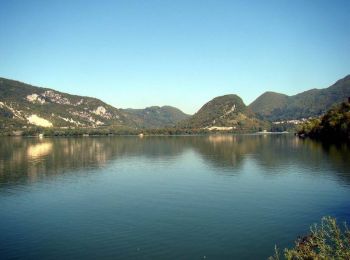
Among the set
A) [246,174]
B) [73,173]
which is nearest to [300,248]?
[246,174]

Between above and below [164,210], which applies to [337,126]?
above

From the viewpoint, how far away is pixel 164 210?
53875 millimetres

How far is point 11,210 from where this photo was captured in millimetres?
54969

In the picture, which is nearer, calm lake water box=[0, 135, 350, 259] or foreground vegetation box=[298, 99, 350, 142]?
calm lake water box=[0, 135, 350, 259]

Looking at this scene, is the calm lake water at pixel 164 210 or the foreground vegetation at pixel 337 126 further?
the foreground vegetation at pixel 337 126

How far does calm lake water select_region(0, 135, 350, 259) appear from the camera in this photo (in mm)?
38906

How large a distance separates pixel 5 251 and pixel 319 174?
71.0 m

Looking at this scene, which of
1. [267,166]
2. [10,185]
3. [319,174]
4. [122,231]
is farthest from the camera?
[267,166]

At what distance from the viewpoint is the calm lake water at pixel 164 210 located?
38.9 m

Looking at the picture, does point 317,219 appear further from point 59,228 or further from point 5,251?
point 5,251

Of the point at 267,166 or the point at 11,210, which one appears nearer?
the point at 11,210

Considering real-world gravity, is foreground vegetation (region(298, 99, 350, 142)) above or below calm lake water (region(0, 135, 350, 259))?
above

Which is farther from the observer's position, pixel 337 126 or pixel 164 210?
pixel 337 126

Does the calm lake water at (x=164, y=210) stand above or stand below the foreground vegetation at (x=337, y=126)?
below
